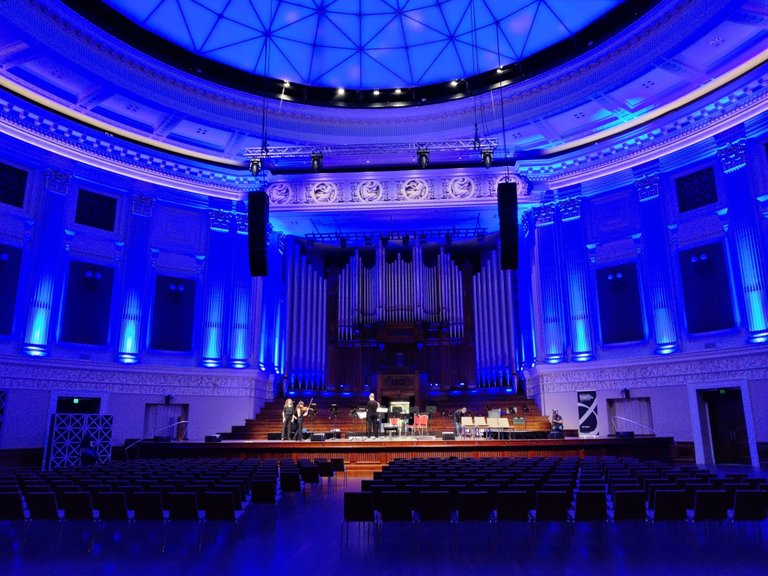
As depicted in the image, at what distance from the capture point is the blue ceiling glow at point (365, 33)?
15648mm

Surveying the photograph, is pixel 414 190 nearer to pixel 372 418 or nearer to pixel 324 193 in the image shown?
pixel 324 193

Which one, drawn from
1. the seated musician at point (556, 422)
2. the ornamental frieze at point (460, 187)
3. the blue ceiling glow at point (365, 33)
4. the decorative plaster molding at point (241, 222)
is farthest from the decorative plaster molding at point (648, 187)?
the decorative plaster molding at point (241, 222)

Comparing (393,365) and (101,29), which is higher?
(101,29)

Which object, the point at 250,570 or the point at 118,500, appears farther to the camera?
the point at 118,500

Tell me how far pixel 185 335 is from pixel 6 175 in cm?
657

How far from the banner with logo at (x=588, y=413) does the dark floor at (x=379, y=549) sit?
1044 centimetres

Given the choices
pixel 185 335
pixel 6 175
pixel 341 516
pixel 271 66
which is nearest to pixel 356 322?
pixel 185 335

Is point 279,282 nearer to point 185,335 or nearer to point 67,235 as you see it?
point 185,335

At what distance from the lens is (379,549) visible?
17.8 ft

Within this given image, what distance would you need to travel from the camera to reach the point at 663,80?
51.0 feet

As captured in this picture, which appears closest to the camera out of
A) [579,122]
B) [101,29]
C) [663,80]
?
[101,29]

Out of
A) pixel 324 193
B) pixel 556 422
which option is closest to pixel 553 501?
pixel 556 422

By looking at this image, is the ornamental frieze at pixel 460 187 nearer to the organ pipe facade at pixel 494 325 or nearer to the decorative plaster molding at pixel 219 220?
the organ pipe facade at pixel 494 325

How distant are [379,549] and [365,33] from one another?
52.1 ft
